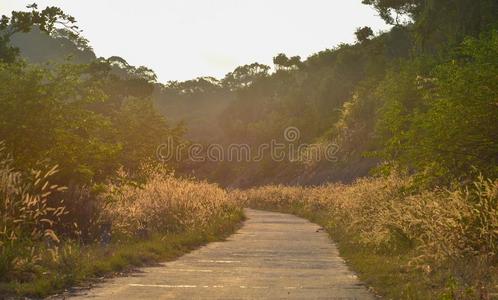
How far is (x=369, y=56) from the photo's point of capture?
7512cm

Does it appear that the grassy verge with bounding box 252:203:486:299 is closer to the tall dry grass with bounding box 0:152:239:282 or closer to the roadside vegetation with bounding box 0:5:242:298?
the roadside vegetation with bounding box 0:5:242:298

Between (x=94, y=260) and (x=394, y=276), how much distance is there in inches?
235

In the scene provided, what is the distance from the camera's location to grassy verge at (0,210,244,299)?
33.9 ft

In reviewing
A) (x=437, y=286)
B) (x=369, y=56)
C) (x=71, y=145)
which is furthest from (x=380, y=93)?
(x=437, y=286)

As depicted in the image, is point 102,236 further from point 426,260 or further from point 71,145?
point 426,260

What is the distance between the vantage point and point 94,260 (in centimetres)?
1343

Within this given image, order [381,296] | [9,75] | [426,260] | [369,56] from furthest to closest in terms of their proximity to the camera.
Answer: [369,56] < [9,75] < [426,260] < [381,296]

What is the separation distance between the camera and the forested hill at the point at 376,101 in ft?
50.0

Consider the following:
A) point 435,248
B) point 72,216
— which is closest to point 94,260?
→ point 72,216

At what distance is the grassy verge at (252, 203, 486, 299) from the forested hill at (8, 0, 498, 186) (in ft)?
8.26

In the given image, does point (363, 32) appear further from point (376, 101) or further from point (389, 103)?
point (389, 103)

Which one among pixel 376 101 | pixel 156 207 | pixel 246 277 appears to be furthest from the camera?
pixel 376 101

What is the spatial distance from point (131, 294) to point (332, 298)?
311 cm

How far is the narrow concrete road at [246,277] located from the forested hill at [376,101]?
376 cm
